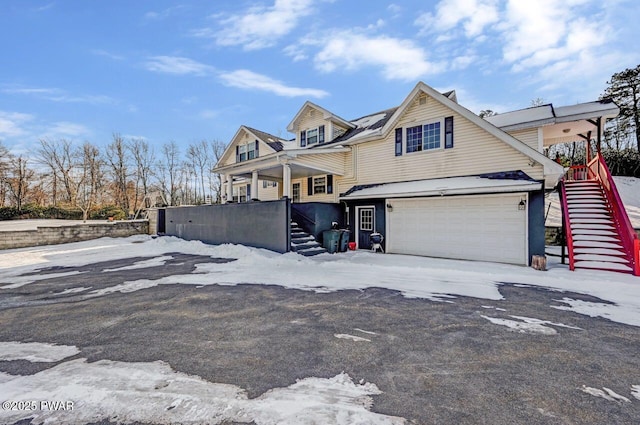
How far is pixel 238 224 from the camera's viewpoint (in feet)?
39.4

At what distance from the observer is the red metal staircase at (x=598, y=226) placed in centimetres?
761

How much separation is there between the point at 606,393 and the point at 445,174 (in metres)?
9.01

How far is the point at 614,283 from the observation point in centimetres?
640

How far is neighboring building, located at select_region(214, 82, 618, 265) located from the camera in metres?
8.99

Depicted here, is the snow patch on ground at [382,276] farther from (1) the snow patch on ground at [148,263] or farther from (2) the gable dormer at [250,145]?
(2) the gable dormer at [250,145]

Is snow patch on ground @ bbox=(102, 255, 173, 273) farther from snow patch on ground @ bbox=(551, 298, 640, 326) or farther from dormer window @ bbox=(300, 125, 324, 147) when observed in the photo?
snow patch on ground @ bbox=(551, 298, 640, 326)

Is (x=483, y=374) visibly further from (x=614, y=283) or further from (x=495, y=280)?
(x=614, y=283)

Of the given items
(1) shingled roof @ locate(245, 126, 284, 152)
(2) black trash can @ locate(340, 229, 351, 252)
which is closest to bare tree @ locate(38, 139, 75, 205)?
(1) shingled roof @ locate(245, 126, 284, 152)

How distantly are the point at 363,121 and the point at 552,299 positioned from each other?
13.0 m

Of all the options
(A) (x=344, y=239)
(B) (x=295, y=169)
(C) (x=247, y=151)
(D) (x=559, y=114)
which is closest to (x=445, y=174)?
(D) (x=559, y=114)

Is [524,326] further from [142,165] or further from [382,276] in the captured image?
[142,165]

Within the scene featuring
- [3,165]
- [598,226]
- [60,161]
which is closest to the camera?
[598,226]

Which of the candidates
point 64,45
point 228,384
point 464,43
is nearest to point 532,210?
point 464,43

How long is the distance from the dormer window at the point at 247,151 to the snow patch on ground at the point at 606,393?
17003 millimetres
